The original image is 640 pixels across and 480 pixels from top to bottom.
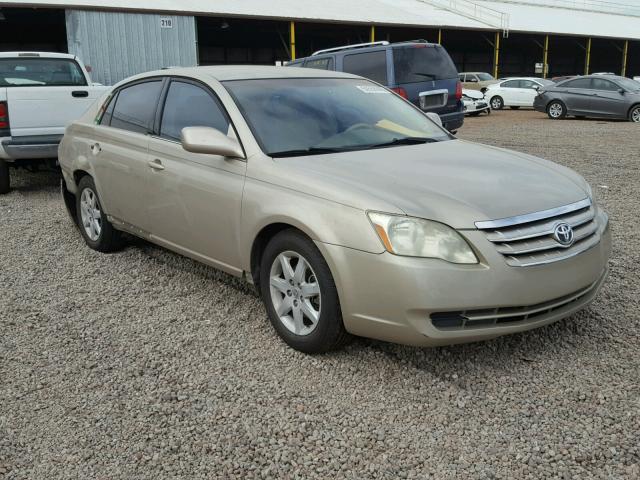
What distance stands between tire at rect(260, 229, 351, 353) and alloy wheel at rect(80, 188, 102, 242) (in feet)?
8.11

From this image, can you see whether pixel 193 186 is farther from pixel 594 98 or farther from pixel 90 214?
pixel 594 98

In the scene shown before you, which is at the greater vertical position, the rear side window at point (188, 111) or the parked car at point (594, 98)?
the rear side window at point (188, 111)

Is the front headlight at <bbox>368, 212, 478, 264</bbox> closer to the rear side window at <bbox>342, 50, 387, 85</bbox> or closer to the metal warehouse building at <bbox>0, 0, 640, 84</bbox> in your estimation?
the rear side window at <bbox>342, 50, 387, 85</bbox>

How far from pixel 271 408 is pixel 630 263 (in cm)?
337

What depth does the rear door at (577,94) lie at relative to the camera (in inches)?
774

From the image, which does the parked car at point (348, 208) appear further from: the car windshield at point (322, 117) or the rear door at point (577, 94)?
the rear door at point (577, 94)

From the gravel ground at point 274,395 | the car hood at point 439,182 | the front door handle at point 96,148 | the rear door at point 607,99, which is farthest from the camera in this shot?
the rear door at point 607,99

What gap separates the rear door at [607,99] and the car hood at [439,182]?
55.8 feet

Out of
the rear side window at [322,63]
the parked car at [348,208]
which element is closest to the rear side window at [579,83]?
the rear side window at [322,63]

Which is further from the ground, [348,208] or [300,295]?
[348,208]

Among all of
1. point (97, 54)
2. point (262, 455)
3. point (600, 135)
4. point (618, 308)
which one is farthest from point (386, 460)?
Answer: point (97, 54)

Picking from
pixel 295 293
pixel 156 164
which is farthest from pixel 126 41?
pixel 295 293

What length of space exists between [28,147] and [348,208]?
6.02m

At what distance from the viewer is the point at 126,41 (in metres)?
21.7
